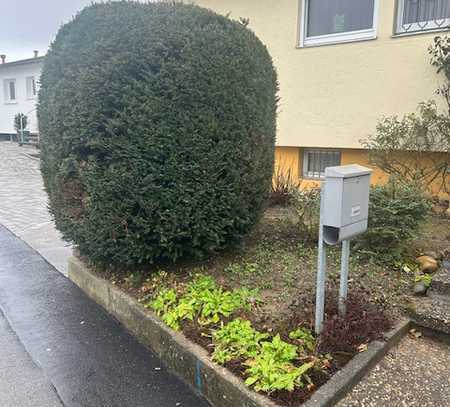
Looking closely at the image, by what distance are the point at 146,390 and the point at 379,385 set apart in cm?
139

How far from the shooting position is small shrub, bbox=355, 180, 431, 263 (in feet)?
12.2

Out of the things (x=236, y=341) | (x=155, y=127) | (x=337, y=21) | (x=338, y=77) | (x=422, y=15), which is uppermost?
(x=337, y=21)

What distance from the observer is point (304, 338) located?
2.50 m

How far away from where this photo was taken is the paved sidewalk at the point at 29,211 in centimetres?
554

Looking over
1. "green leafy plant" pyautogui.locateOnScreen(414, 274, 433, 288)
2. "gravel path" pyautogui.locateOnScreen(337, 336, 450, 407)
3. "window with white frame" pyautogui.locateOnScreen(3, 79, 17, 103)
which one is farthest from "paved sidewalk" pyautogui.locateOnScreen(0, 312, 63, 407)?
"window with white frame" pyautogui.locateOnScreen(3, 79, 17, 103)

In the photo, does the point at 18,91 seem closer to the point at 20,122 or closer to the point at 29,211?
the point at 20,122

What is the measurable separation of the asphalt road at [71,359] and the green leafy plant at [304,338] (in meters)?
0.67

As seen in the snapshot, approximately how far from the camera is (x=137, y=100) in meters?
3.11

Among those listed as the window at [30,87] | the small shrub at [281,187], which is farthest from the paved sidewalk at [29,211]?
the window at [30,87]

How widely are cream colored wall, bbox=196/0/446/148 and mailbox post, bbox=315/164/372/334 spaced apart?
383 cm

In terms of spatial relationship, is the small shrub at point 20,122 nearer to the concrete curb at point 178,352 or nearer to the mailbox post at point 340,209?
the concrete curb at point 178,352

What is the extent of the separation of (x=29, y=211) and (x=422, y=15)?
746 cm

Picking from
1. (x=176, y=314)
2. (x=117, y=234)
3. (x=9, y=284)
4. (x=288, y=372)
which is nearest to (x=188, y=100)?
(x=117, y=234)


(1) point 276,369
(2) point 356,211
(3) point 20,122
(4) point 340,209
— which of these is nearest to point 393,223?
(2) point 356,211
